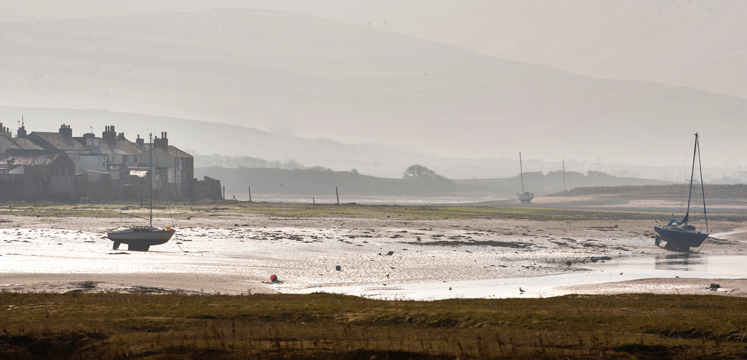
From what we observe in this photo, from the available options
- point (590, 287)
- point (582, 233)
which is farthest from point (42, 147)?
point (590, 287)

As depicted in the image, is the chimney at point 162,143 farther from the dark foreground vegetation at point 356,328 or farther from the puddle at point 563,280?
the dark foreground vegetation at point 356,328

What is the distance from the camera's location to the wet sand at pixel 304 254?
107 ft

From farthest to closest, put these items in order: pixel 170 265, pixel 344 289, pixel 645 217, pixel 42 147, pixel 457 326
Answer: pixel 42 147 < pixel 645 217 < pixel 170 265 < pixel 344 289 < pixel 457 326

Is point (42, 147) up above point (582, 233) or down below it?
above

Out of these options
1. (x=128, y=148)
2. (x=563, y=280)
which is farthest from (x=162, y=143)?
(x=563, y=280)

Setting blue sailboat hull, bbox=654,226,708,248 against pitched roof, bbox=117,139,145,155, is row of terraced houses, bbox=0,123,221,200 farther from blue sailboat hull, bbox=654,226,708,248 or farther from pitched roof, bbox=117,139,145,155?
blue sailboat hull, bbox=654,226,708,248

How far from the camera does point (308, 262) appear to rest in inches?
1596

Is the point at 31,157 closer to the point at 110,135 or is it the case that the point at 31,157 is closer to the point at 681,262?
the point at 110,135

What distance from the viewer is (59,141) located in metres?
118

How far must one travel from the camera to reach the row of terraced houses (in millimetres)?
97562

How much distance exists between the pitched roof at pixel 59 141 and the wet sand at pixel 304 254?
5392cm

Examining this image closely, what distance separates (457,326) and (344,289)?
41.7 ft

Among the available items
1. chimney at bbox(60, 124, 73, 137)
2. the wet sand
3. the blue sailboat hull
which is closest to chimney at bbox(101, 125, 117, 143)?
chimney at bbox(60, 124, 73, 137)

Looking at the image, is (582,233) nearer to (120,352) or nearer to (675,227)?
(675,227)
